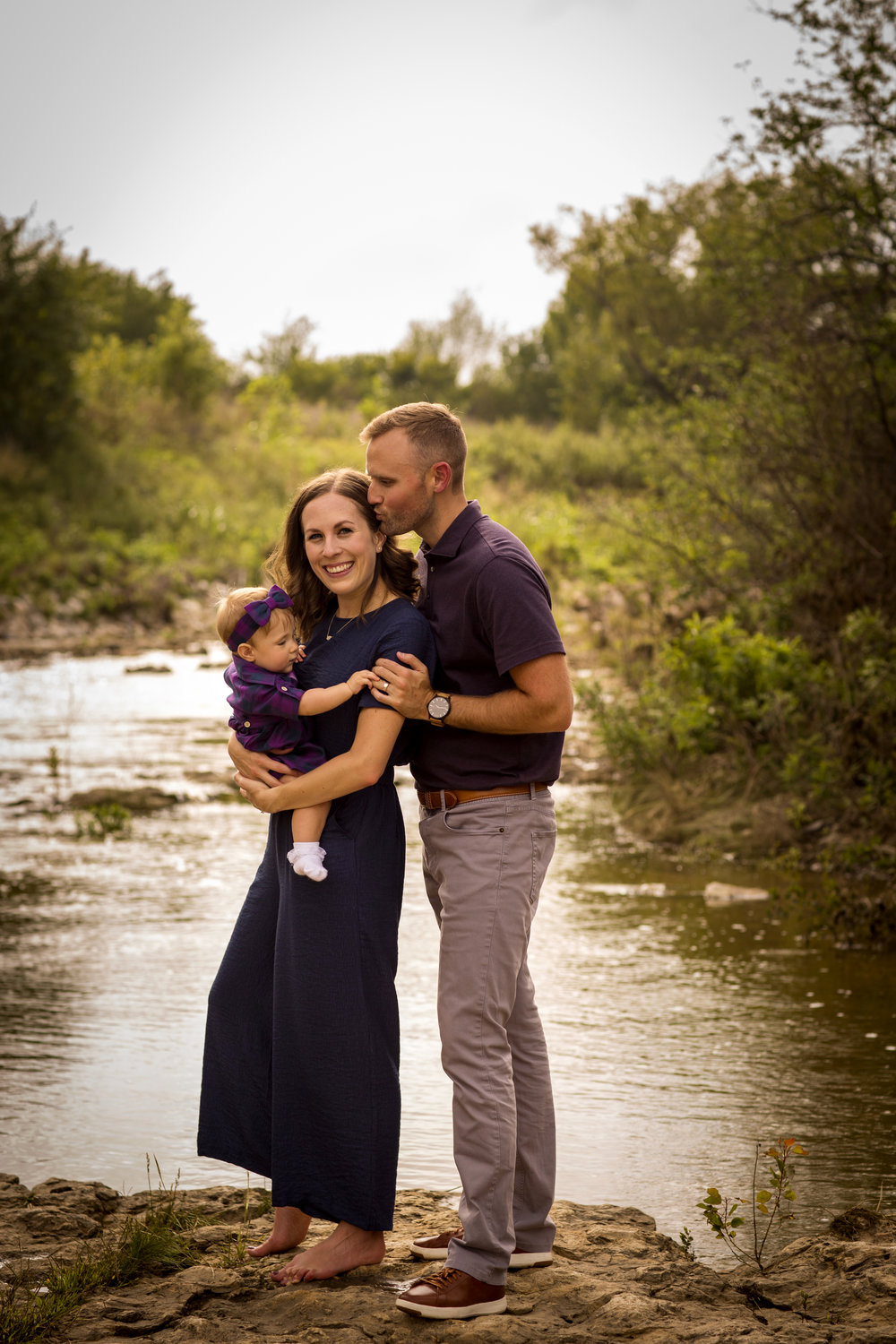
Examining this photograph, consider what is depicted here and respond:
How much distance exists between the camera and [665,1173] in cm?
403

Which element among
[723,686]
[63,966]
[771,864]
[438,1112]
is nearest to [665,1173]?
[438,1112]

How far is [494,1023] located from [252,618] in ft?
3.90

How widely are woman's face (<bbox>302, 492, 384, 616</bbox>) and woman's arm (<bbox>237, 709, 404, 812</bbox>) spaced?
35cm

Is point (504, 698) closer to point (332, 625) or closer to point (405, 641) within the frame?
point (405, 641)

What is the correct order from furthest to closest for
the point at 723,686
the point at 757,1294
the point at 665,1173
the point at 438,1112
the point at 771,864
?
the point at 723,686 → the point at 771,864 → the point at 438,1112 → the point at 665,1173 → the point at 757,1294

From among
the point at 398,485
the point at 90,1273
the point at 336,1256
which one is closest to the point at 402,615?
the point at 398,485

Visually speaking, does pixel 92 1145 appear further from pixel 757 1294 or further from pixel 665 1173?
pixel 757 1294

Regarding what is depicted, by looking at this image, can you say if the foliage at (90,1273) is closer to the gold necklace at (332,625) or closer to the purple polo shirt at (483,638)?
the purple polo shirt at (483,638)

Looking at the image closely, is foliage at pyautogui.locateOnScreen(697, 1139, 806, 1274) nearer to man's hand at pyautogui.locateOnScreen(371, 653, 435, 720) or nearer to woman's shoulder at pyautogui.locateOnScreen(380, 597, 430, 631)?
man's hand at pyautogui.locateOnScreen(371, 653, 435, 720)

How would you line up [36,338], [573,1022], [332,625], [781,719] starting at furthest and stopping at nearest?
[36,338] → [781,719] → [573,1022] → [332,625]

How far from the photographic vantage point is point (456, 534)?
3.32m

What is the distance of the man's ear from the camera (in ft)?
10.9

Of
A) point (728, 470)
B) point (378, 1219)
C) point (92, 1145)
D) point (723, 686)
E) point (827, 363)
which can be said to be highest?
point (827, 363)

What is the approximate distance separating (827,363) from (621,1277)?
7.72 m
